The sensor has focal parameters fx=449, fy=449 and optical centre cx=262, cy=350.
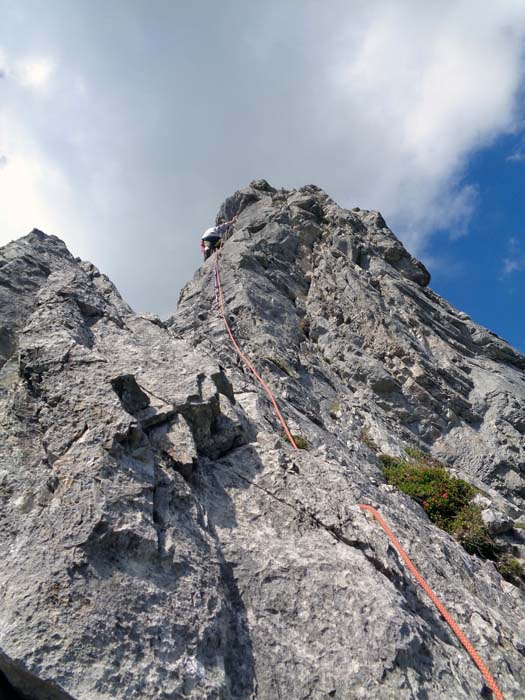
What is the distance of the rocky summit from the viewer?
504 cm

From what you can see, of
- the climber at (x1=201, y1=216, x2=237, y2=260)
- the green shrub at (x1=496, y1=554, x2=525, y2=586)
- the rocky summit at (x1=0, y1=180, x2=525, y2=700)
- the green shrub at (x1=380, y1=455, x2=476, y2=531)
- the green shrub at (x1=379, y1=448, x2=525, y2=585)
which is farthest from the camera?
the climber at (x1=201, y1=216, x2=237, y2=260)

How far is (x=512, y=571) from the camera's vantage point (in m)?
11.0

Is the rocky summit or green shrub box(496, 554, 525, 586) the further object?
green shrub box(496, 554, 525, 586)

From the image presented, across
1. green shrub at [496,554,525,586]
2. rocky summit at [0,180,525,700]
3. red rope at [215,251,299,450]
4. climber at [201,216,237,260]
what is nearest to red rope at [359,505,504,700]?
rocky summit at [0,180,525,700]

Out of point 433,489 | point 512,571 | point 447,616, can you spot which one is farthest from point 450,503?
point 447,616

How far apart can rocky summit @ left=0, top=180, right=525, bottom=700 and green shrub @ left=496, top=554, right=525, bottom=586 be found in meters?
0.08

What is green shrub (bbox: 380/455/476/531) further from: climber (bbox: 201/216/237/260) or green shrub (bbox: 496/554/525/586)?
climber (bbox: 201/216/237/260)

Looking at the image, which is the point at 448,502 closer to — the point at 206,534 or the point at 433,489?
the point at 433,489

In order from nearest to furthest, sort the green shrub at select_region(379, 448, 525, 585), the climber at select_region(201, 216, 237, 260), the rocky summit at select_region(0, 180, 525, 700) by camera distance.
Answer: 1. the rocky summit at select_region(0, 180, 525, 700)
2. the green shrub at select_region(379, 448, 525, 585)
3. the climber at select_region(201, 216, 237, 260)

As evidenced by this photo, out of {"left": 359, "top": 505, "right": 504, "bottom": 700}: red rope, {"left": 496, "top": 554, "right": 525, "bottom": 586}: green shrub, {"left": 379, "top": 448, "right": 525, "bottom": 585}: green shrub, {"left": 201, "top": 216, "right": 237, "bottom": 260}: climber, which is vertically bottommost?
{"left": 359, "top": 505, "right": 504, "bottom": 700}: red rope

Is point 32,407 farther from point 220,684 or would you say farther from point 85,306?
point 220,684

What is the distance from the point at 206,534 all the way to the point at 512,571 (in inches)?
336

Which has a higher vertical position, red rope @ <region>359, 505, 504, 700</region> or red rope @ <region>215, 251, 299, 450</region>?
red rope @ <region>215, 251, 299, 450</region>

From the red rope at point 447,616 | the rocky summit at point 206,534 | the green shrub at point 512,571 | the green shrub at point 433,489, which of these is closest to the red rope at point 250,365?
the rocky summit at point 206,534
